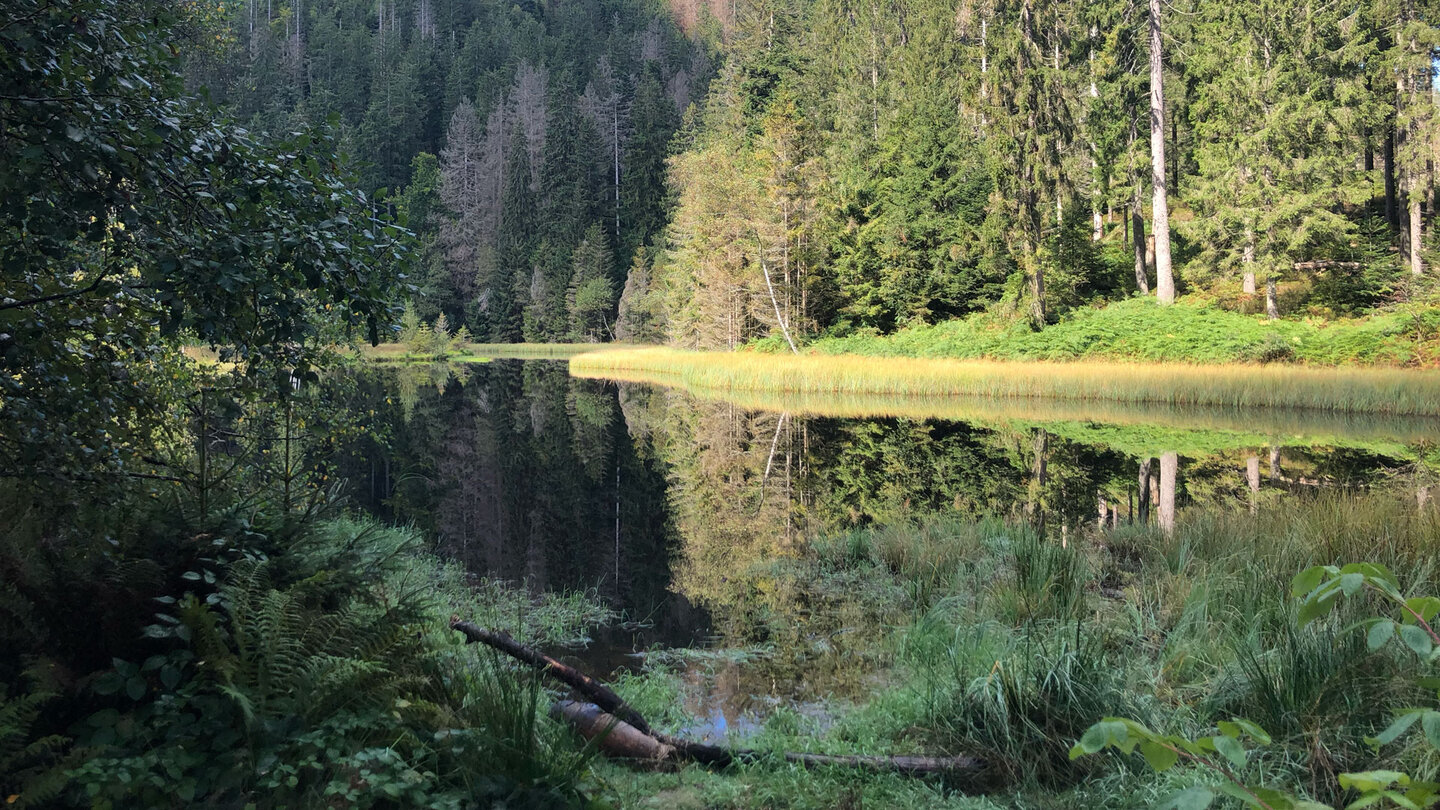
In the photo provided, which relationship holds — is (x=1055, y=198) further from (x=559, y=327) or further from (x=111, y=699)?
(x=559, y=327)

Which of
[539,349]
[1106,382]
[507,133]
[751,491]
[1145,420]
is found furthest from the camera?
[507,133]

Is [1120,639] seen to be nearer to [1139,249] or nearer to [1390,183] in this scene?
[1139,249]

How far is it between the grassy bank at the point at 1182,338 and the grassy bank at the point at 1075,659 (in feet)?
58.9

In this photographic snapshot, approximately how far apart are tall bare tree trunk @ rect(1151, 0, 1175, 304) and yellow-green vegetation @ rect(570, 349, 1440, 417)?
5.90 m

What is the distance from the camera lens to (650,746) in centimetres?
363

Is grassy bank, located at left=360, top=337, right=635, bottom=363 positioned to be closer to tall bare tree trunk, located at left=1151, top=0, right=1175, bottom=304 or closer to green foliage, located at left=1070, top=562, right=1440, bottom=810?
tall bare tree trunk, located at left=1151, top=0, right=1175, bottom=304

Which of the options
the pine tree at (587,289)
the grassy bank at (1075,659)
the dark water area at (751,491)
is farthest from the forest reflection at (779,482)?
the pine tree at (587,289)

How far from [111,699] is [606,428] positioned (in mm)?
17730

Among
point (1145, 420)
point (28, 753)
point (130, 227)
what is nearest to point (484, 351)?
point (1145, 420)

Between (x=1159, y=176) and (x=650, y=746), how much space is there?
93.7 ft

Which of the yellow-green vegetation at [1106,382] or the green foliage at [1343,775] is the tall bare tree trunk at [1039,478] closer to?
the yellow-green vegetation at [1106,382]

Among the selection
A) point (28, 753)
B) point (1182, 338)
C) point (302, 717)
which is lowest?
point (302, 717)

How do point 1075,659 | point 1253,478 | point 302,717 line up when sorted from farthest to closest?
point 1253,478 < point 1075,659 < point 302,717

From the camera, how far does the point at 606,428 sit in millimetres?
20484
